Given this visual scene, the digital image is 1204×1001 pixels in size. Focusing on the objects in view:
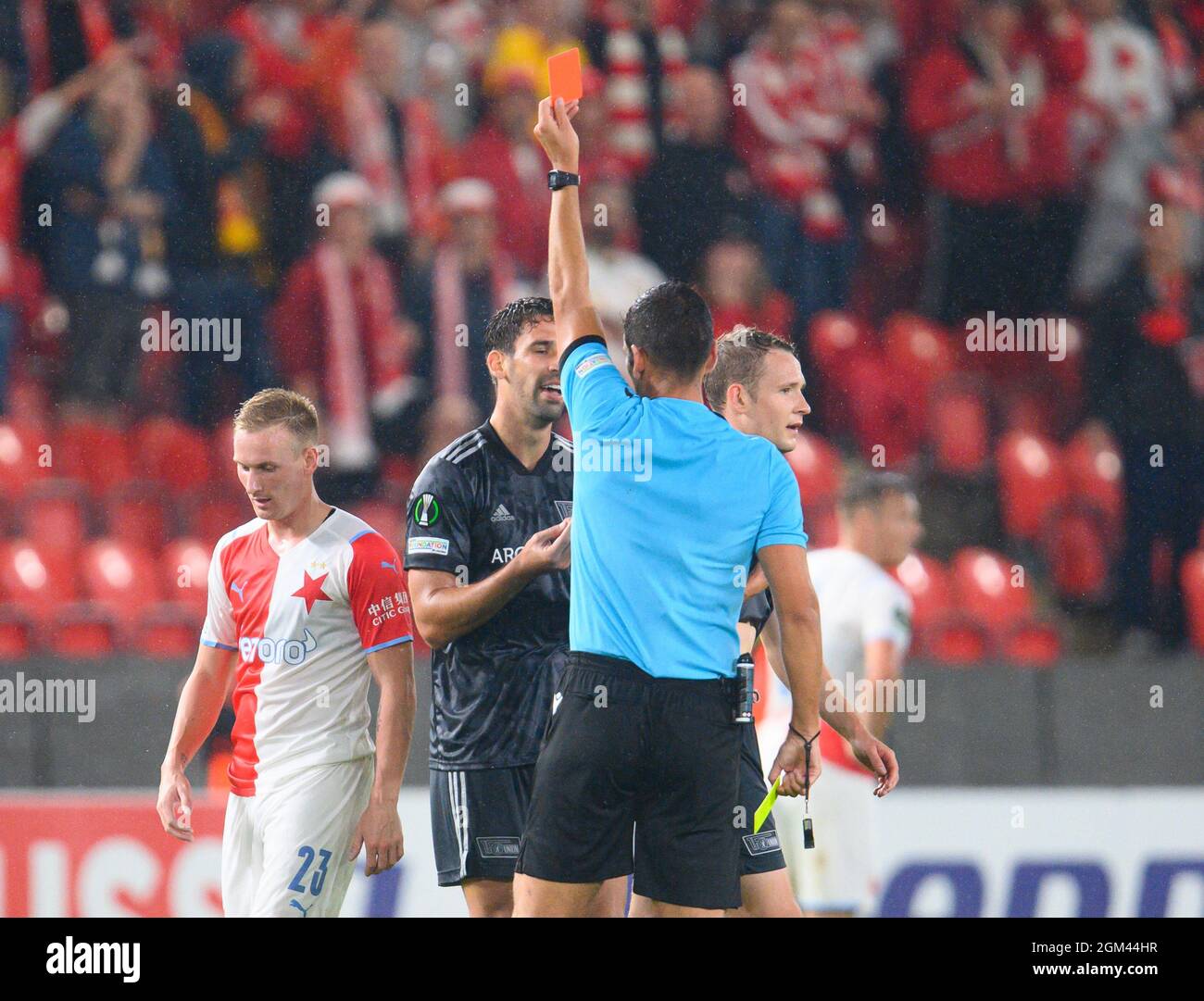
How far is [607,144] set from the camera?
8.61 m

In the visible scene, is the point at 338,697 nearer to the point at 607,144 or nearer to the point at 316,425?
the point at 316,425

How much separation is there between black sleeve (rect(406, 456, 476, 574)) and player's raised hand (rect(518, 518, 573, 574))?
0.36m

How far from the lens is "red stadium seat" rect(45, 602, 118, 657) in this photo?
688cm

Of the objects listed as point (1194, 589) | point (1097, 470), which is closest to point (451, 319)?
point (1097, 470)

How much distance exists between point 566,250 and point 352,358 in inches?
173

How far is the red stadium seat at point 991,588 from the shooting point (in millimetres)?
7586

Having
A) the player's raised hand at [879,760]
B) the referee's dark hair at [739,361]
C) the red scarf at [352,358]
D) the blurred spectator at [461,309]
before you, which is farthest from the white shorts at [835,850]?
the red scarf at [352,358]

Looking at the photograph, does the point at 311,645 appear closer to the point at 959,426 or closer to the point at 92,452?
the point at 92,452

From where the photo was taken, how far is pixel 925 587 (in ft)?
24.7

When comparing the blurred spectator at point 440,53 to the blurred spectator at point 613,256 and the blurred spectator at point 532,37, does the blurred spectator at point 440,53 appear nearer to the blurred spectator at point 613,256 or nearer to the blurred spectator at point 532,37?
the blurred spectator at point 532,37

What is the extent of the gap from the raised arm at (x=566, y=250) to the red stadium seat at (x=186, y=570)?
3.87 meters
